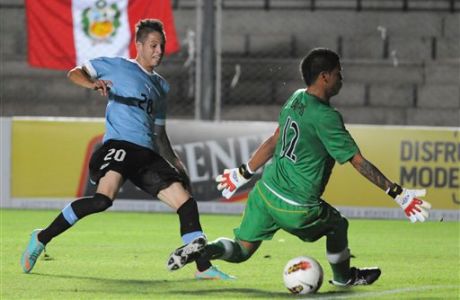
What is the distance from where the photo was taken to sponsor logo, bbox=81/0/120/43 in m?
15.2

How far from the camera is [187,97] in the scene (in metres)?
19.3

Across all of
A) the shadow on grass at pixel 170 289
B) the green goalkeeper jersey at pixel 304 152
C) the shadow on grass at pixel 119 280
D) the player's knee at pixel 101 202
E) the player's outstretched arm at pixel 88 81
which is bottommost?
the shadow on grass at pixel 119 280

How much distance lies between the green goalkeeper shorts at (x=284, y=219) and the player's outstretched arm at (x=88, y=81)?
1279 millimetres

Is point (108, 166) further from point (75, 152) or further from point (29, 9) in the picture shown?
point (29, 9)

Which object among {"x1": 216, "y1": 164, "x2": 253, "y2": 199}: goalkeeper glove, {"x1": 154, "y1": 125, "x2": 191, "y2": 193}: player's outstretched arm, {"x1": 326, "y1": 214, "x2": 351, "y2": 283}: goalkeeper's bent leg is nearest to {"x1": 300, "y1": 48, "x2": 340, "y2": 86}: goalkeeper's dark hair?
{"x1": 216, "y1": 164, "x2": 253, "y2": 199}: goalkeeper glove

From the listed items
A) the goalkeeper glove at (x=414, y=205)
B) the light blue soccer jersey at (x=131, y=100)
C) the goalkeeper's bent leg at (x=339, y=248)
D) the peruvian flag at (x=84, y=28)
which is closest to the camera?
the goalkeeper glove at (x=414, y=205)

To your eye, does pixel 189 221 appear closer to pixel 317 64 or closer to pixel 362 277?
pixel 362 277

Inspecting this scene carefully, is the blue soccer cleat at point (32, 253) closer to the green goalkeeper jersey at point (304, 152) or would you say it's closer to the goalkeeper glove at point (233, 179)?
the goalkeeper glove at point (233, 179)

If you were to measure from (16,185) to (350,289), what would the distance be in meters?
7.51

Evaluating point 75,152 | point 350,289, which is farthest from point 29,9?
point 350,289

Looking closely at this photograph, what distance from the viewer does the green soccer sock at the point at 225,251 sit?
7.84m

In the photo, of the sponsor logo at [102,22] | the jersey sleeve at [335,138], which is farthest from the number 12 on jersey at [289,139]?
the sponsor logo at [102,22]

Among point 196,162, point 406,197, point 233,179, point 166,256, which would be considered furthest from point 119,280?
point 196,162

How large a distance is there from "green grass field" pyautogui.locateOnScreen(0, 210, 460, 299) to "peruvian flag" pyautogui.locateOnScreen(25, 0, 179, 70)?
211 cm
